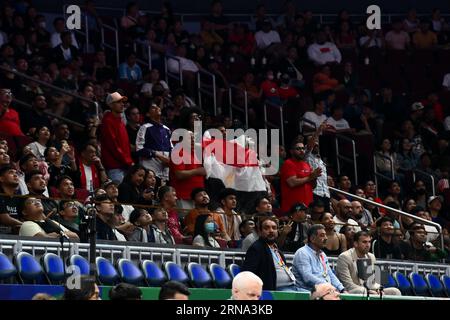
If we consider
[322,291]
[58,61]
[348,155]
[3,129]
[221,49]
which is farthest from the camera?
[221,49]

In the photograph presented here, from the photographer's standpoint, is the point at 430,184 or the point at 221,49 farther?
the point at 221,49

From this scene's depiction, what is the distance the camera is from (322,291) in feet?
36.0

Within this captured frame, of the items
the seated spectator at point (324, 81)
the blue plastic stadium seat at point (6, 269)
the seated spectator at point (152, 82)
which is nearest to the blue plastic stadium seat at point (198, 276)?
the blue plastic stadium seat at point (6, 269)

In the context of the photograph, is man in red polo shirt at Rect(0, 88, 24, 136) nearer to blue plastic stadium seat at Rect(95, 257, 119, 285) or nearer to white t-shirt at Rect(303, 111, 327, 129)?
blue plastic stadium seat at Rect(95, 257, 119, 285)

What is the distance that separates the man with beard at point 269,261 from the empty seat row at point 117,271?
0.38 metres

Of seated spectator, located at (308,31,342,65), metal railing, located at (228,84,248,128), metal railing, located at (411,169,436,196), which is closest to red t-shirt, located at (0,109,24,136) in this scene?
metal railing, located at (228,84,248,128)

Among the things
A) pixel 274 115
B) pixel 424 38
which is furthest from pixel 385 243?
pixel 424 38

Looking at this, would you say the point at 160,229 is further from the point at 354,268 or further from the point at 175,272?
the point at 354,268

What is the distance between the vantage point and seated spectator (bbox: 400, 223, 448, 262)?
51.5 feet

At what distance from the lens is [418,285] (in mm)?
15062

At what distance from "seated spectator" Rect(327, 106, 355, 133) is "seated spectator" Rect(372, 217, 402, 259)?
5048 millimetres
